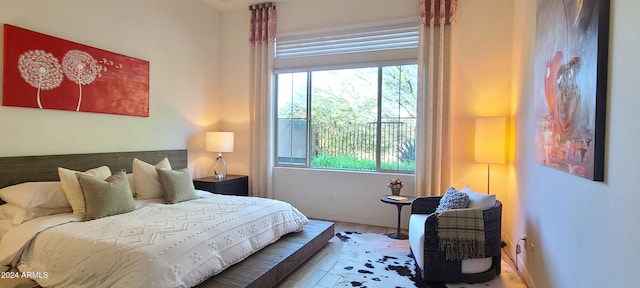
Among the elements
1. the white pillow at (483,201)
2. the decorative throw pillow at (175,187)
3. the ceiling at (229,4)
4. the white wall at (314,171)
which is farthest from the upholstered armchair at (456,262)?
the ceiling at (229,4)

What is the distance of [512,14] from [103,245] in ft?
15.2

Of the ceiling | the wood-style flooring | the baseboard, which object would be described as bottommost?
the wood-style flooring

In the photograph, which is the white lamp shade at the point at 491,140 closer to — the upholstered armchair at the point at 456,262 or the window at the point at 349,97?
the window at the point at 349,97

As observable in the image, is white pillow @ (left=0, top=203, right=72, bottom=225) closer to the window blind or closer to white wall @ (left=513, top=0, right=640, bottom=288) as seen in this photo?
the window blind

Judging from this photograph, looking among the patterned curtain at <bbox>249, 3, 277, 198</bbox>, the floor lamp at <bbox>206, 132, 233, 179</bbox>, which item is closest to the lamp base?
the floor lamp at <bbox>206, 132, 233, 179</bbox>

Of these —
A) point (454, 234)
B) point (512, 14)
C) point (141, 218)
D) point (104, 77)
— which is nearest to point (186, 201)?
point (141, 218)

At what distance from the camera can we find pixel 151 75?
4395 millimetres

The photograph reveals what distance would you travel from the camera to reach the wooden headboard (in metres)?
3.00

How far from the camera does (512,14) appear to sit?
4008 millimetres

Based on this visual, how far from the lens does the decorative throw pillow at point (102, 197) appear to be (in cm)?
285

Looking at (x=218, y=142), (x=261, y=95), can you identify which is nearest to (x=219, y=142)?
(x=218, y=142)

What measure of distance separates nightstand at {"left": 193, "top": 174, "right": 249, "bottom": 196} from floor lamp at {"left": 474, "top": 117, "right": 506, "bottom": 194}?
332 cm

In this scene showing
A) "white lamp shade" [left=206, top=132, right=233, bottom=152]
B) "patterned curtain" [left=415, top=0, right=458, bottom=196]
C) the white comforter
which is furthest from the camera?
"white lamp shade" [left=206, top=132, right=233, bottom=152]

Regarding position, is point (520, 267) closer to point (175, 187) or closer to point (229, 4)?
point (175, 187)
